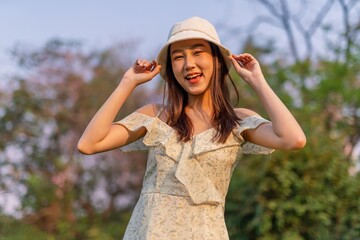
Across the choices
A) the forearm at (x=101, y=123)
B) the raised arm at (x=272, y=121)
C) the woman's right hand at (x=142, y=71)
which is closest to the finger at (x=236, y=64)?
the raised arm at (x=272, y=121)

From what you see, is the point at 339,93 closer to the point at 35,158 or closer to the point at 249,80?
the point at 35,158

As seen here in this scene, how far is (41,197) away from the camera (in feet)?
27.7

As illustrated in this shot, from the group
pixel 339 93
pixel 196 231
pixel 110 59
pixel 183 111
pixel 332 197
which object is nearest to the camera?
pixel 196 231

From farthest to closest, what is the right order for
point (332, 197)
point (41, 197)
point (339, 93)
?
point (41, 197) < point (339, 93) < point (332, 197)

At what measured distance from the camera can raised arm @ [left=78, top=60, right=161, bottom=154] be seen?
261cm

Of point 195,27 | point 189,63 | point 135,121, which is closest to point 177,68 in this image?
point 189,63

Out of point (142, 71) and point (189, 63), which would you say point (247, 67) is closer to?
point (189, 63)

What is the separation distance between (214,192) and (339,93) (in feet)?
18.4

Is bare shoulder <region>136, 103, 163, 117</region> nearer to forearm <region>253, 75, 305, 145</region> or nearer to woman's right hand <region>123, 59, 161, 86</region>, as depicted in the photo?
woman's right hand <region>123, 59, 161, 86</region>

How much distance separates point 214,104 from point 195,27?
30 centimetres

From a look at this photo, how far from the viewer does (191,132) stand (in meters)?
2.68

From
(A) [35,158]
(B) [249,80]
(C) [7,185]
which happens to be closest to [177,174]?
(B) [249,80]

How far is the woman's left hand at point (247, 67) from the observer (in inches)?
104

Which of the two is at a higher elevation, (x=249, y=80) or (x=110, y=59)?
(x=110, y=59)
